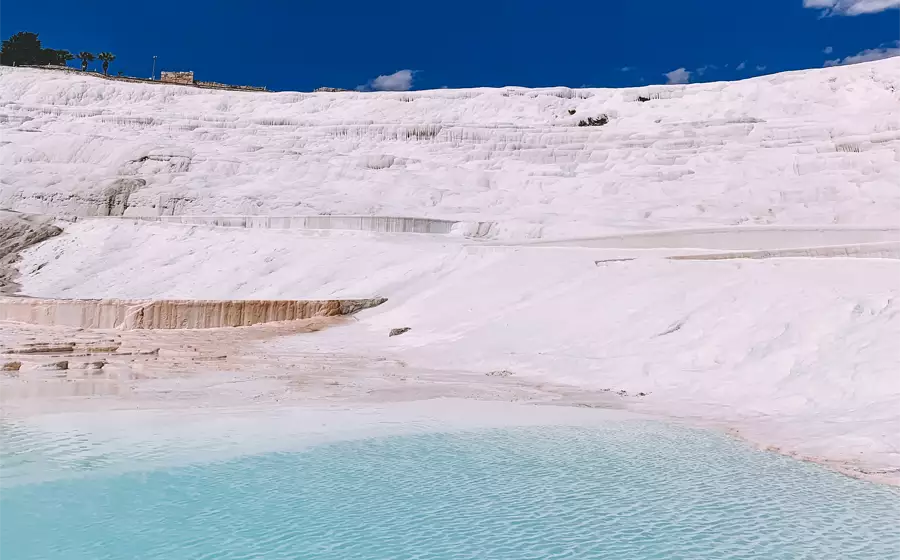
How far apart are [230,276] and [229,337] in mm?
4674

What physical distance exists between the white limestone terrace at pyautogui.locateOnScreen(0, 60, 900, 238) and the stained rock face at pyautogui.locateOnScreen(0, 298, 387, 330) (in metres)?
6.04

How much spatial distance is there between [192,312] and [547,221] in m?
9.61

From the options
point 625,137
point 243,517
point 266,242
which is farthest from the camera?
point 625,137

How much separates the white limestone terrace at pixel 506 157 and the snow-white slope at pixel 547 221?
92mm

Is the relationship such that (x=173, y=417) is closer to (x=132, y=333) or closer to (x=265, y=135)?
(x=132, y=333)

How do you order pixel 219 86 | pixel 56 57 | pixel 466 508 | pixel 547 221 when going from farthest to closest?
pixel 56 57
pixel 219 86
pixel 547 221
pixel 466 508

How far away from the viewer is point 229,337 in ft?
40.4

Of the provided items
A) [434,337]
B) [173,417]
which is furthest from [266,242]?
[173,417]

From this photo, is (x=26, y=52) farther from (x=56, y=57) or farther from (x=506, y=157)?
(x=506, y=157)

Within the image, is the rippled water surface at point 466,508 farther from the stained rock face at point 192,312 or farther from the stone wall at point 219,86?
the stone wall at point 219,86

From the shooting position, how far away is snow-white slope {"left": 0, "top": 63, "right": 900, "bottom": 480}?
23.6 feet

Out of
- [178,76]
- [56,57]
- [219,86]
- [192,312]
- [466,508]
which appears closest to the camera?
[466,508]

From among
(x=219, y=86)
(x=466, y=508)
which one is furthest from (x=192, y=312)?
(x=219, y=86)

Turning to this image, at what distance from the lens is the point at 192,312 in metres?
14.0
